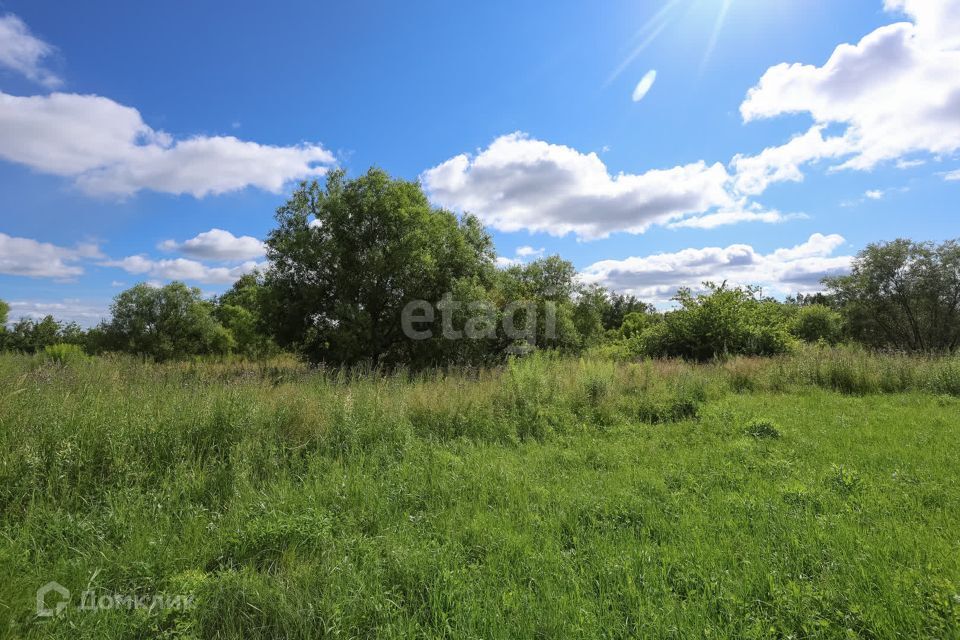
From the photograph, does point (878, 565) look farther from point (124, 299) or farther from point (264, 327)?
point (124, 299)

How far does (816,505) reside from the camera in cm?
426

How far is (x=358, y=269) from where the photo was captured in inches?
647

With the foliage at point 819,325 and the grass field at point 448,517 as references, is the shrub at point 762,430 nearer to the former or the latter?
the grass field at point 448,517

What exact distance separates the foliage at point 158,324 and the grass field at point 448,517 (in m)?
25.7

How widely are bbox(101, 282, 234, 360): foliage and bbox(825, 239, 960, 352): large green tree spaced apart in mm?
44316

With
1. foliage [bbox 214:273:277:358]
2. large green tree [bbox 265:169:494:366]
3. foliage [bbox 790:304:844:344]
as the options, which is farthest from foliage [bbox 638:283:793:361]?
foliage [bbox 214:273:277:358]

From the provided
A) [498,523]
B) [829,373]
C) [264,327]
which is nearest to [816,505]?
[498,523]

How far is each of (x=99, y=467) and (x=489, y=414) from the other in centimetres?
528

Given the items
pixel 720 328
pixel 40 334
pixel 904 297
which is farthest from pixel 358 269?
pixel 40 334

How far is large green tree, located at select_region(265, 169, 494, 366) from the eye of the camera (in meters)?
16.0

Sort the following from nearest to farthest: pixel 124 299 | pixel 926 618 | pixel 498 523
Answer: pixel 926 618
pixel 498 523
pixel 124 299

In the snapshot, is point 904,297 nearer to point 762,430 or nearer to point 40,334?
point 762,430

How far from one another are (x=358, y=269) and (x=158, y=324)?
71.5ft

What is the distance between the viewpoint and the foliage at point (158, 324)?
2845 cm
